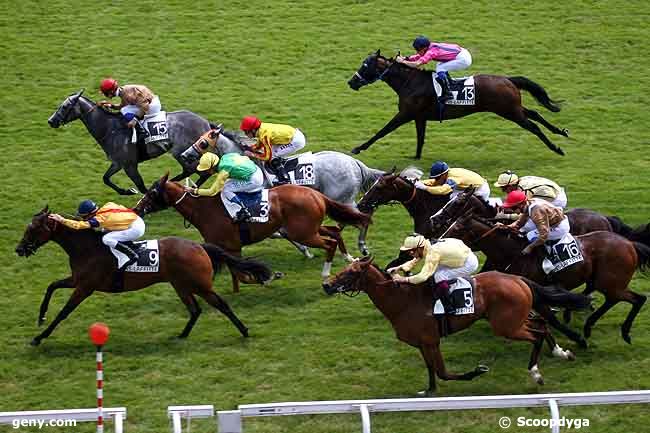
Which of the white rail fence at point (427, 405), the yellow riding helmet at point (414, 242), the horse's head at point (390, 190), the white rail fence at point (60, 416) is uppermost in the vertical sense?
the yellow riding helmet at point (414, 242)

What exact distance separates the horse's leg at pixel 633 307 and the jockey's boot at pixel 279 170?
4141mm

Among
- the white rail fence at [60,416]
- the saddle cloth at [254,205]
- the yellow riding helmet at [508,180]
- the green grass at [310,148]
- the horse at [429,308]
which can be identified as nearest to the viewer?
the white rail fence at [60,416]

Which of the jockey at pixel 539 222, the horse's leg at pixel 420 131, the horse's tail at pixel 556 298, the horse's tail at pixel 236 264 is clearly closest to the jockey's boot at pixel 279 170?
the horse's tail at pixel 236 264

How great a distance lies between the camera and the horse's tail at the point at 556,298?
1189cm

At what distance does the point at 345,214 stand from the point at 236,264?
166 cm

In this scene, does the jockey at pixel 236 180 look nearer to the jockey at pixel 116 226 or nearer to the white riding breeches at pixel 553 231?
the jockey at pixel 116 226

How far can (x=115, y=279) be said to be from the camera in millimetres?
12930

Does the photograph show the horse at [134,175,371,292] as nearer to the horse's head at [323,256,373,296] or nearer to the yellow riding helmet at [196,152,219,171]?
the yellow riding helmet at [196,152,219,171]

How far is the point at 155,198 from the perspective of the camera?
1376cm

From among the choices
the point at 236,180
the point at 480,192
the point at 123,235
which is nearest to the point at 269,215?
the point at 236,180

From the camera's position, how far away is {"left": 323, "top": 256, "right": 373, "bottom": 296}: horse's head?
37.9 ft

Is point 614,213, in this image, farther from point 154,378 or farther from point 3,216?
point 3,216

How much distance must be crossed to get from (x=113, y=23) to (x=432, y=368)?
12637 mm

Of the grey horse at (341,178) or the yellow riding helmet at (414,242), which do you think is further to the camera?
the grey horse at (341,178)
